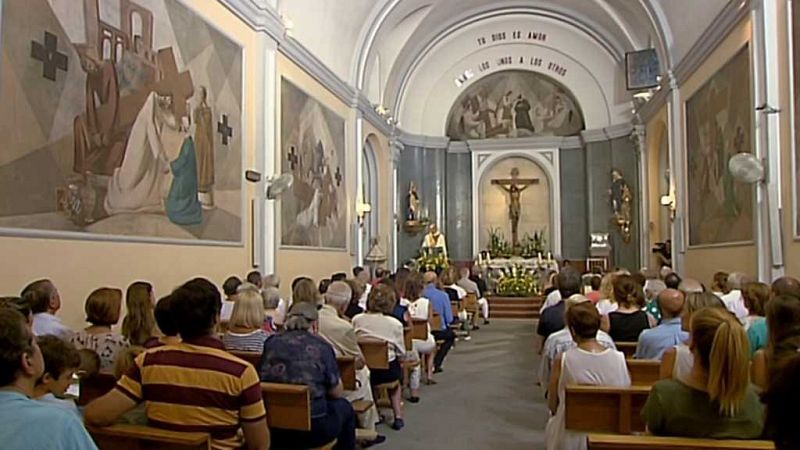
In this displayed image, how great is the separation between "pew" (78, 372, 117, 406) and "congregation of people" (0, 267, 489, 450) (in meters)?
0.06

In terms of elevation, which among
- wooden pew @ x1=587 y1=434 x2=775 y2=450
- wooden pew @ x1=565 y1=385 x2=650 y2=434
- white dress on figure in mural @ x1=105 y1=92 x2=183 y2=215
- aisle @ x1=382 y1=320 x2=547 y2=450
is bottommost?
→ aisle @ x1=382 y1=320 x2=547 y2=450

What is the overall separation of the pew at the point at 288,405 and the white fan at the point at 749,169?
592cm

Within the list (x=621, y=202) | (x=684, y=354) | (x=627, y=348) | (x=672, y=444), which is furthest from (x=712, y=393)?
(x=621, y=202)

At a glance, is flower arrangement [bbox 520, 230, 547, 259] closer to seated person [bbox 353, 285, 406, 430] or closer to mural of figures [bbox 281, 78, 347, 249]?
mural of figures [bbox 281, 78, 347, 249]

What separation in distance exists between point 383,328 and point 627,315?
6.18ft

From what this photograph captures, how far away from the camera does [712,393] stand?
2.44 m

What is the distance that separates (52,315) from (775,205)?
22.3 feet

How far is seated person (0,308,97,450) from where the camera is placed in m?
1.62

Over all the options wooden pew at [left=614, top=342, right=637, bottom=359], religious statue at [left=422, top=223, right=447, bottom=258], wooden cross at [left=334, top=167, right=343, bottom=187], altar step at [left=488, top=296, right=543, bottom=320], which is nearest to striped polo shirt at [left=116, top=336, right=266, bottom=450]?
wooden pew at [left=614, top=342, right=637, bottom=359]

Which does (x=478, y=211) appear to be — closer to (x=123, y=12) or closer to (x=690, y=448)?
(x=123, y=12)

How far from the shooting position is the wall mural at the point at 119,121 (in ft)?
15.6

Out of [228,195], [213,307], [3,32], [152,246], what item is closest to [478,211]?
[228,195]

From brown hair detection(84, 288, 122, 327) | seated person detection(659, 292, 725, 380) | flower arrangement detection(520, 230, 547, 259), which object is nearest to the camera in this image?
seated person detection(659, 292, 725, 380)

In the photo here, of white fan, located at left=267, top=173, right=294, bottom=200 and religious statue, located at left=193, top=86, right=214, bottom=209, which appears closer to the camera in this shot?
religious statue, located at left=193, top=86, right=214, bottom=209
